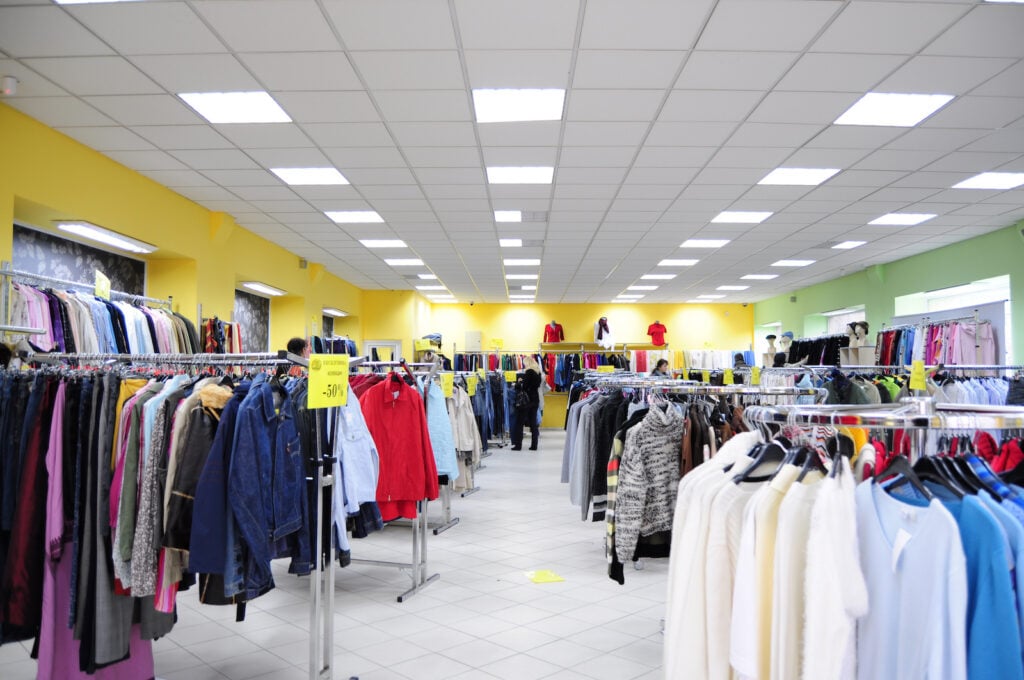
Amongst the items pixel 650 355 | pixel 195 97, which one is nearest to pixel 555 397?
pixel 650 355

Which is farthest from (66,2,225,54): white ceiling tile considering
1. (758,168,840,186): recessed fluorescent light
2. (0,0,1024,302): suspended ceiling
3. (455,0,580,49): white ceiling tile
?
(758,168,840,186): recessed fluorescent light

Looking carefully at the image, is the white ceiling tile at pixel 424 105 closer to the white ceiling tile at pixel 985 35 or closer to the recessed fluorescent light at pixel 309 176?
the recessed fluorescent light at pixel 309 176

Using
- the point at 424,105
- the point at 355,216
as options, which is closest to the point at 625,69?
the point at 424,105

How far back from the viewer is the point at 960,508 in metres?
1.34

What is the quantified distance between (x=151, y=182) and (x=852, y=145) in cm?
722

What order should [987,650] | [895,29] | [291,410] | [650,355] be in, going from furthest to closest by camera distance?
1. [650,355]
2. [895,29]
3. [291,410]
4. [987,650]

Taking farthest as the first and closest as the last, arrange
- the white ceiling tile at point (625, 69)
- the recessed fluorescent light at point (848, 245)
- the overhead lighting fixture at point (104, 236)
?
the recessed fluorescent light at point (848, 245) < the overhead lighting fixture at point (104, 236) < the white ceiling tile at point (625, 69)

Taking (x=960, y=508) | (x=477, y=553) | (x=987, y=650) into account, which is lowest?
(x=477, y=553)

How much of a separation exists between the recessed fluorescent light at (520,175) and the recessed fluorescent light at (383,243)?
3.63m

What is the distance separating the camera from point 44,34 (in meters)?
4.18

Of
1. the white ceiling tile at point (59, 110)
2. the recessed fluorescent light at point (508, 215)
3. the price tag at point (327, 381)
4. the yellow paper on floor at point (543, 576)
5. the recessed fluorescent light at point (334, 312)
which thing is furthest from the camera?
the recessed fluorescent light at point (334, 312)

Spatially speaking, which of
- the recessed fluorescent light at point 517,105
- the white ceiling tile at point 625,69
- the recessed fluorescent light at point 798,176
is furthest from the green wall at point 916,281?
the recessed fluorescent light at point 517,105

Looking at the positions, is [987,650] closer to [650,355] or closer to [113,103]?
[113,103]

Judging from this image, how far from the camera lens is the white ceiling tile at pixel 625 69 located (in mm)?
4438
